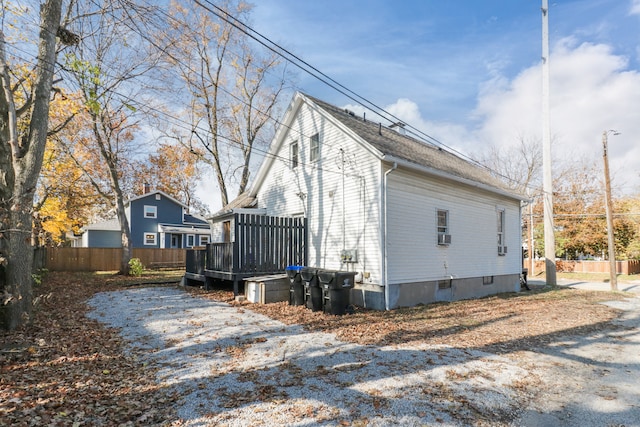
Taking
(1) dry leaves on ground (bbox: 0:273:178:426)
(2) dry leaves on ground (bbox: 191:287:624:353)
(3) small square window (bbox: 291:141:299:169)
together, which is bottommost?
(2) dry leaves on ground (bbox: 191:287:624:353)

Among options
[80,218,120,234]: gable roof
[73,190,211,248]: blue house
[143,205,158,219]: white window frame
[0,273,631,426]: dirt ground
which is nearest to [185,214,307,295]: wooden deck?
[0,273,631,426]: dirt ground

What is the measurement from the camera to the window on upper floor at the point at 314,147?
11.7 metres

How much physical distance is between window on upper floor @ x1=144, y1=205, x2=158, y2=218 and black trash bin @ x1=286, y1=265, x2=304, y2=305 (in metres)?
23.7

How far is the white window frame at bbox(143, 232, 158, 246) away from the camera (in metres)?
29.1

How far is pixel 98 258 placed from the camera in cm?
2333

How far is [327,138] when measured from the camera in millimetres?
11305

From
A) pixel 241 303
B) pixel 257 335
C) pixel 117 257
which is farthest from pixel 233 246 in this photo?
pixel 117 257

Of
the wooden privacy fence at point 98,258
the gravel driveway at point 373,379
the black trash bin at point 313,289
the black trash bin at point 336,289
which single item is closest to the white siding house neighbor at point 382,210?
the black trash bin at point 336,289

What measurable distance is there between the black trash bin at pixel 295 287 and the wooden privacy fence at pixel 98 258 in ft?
57.8

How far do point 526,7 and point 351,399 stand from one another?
12.5m

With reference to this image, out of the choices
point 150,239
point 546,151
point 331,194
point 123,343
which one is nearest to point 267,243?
point 331,194

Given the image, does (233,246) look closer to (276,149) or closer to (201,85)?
(276,149)

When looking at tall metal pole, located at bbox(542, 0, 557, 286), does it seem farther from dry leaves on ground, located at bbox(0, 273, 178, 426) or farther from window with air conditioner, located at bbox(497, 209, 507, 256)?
dry leaves on ground, located at bbox(0, 273, 178, 426)

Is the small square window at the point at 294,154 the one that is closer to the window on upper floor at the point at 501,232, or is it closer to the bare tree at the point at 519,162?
the window on upper floor at the point at 501,232
